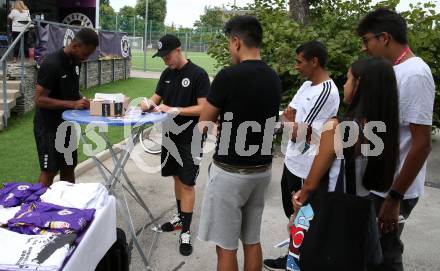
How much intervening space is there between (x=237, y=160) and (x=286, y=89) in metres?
3.78

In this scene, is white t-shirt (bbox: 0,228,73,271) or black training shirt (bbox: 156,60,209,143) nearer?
white t-shirt (bbox: 0,228,73,271)

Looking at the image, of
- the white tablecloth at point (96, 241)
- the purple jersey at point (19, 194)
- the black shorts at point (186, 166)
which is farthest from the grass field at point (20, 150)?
the white tablecloth at point (96, 241)

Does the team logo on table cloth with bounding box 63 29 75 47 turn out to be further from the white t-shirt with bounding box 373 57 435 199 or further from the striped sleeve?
the white t-shirt with bounding box 373 57 435 199

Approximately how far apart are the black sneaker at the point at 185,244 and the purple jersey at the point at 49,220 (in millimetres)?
1647

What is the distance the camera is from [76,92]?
160 inches

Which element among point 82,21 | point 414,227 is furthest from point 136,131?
point 82,21

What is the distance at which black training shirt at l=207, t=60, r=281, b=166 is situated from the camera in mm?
2574

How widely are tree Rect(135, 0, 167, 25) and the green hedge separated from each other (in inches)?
2782

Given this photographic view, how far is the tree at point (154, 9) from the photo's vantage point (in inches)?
3012

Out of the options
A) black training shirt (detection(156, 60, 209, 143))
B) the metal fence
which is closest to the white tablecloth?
black training shirt (detection(156, 60, 209, 143))

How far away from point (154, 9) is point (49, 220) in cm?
7844

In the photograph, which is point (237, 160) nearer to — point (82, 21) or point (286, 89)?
point (286, 89)

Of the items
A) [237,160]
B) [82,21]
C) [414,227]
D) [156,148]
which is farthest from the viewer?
[82,21]

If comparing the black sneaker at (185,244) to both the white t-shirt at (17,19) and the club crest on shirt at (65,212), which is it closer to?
the club crest on shirt at (65,212)
